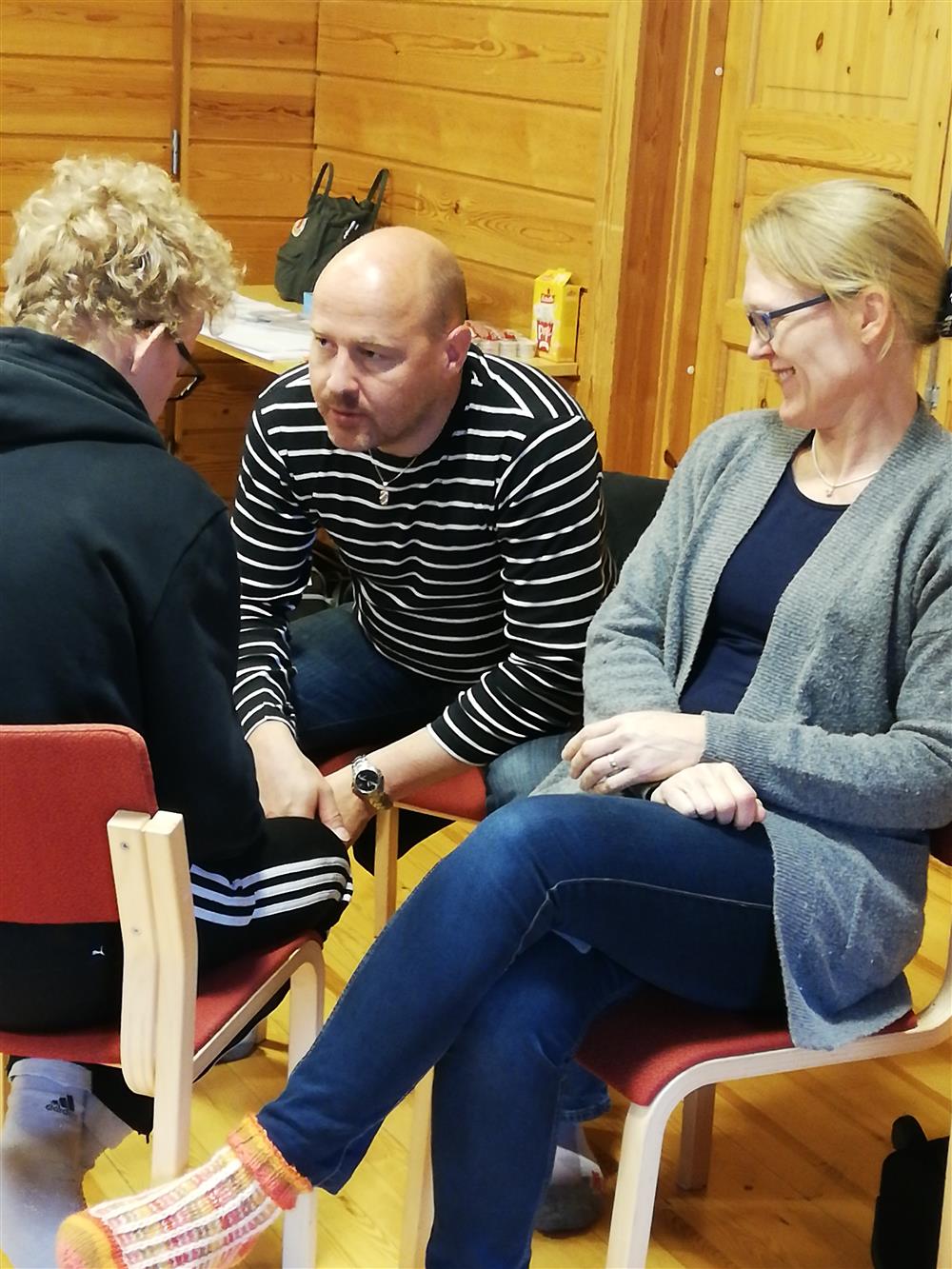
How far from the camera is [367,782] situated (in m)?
1.95

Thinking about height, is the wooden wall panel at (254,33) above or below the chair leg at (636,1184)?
above

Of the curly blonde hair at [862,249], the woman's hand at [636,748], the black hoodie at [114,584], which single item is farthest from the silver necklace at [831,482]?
the black hoodie at [114,584]

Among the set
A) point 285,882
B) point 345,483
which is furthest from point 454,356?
point 285,882

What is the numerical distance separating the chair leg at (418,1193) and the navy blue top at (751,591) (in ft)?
1.70

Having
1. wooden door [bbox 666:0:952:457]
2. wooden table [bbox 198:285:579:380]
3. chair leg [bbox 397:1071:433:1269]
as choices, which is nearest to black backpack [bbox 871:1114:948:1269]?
chair leg [bbox 397:1071:433:1269]

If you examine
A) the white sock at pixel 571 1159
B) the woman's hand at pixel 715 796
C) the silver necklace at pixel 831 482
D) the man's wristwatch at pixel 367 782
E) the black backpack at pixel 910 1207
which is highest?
the silver necklace at pixel 831 482

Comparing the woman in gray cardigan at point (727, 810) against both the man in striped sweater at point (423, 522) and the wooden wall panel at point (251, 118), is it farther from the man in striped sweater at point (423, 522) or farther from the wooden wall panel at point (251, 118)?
the wooden wall panel at point (251, 118)

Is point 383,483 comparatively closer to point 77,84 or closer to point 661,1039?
point 661,1039

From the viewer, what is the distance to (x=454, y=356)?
1.87m

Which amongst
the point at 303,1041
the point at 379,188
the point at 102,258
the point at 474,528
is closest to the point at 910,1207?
the point at 303,1041

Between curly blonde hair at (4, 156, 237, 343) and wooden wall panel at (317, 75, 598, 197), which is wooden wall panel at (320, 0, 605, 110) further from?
curly blonde hair at (4, 156, 237, 343)

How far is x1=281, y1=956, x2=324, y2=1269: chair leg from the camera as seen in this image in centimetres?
164

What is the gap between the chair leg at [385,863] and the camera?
82.4 inches

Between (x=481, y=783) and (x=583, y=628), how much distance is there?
9.7 inches
